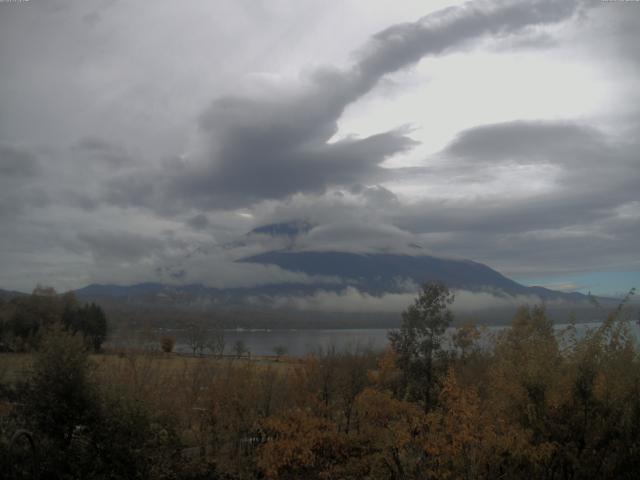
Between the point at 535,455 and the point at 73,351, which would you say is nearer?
the point at 535,455

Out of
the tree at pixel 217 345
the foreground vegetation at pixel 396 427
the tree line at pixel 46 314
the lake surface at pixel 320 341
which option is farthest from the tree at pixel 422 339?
the tree line at pixel 46 314

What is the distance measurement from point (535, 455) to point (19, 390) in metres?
12.2

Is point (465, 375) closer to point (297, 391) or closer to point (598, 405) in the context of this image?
point (297, 391)

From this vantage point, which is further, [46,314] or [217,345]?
[46,314]

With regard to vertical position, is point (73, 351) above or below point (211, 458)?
above

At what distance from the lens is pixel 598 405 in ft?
38.4

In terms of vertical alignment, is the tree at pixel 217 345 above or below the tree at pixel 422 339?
below

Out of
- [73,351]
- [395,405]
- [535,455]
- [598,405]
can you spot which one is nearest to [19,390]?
[73,351]

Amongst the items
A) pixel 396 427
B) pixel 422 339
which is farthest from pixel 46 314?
pixel 396 427

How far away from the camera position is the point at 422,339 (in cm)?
2492

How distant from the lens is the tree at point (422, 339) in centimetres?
2472

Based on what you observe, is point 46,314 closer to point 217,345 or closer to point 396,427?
point 217,345

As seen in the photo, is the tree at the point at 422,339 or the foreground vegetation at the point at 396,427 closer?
the foreground vegetation at the point at 396,427

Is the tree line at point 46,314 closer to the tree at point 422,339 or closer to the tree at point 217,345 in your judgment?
the tree at point 217,345
